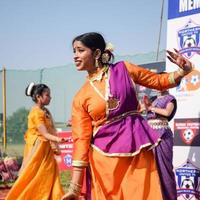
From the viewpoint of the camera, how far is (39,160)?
21.5 feet

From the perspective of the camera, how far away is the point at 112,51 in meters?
3.56

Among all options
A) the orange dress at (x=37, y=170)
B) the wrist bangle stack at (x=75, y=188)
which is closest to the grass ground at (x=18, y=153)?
the orange dress at (x=37, y=170)

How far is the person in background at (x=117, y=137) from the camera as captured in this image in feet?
10.7

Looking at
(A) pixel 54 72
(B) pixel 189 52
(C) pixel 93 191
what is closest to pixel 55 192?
(B) pixel 189 52

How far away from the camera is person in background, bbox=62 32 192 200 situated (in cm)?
328

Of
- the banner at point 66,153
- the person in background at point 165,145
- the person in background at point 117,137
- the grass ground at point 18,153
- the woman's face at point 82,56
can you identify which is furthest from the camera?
the banner at point 66,153

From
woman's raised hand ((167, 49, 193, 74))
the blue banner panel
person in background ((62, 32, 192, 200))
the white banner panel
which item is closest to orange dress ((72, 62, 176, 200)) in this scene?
person in background ((62, 32, 192, 200))

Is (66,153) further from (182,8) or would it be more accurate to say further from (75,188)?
(75,188)

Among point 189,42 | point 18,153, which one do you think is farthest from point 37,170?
point 18,153

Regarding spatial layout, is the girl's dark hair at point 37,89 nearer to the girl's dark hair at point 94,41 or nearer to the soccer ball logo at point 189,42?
the soccer ball logo at point 189,42

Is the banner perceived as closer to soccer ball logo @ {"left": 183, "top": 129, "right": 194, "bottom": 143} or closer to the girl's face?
the girl's face

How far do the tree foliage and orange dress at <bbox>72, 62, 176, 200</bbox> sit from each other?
10.0m

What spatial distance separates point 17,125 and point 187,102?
8474 mm

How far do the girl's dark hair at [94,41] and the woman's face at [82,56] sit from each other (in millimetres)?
28
